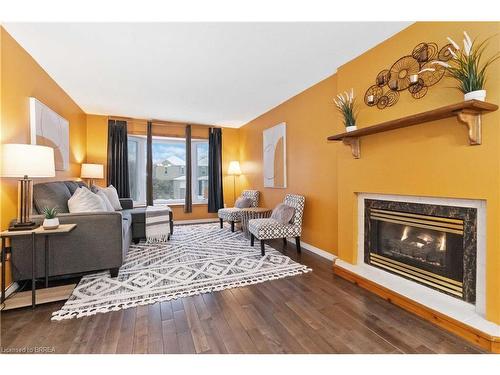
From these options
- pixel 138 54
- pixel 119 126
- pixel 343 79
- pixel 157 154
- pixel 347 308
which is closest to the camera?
pixel 347 308

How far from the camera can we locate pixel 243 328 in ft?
5.39

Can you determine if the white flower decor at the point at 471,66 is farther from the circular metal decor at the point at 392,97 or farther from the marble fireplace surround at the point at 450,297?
the marble fireplace surround at the point at 450,297

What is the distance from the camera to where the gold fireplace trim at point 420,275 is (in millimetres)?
1770

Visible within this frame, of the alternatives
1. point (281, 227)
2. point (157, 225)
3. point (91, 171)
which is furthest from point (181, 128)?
point (281, 227)

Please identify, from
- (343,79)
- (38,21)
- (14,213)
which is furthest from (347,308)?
(38,21)

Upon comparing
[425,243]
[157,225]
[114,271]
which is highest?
[425,243]

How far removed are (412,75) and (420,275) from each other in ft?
5.63

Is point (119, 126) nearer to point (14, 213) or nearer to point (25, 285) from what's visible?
point (14, 213)

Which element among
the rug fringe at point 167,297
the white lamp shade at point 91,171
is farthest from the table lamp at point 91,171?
the rug fringe at point 167,297

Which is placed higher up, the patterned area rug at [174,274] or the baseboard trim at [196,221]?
the baseboard trim at [196,221]

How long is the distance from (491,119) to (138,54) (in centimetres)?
313

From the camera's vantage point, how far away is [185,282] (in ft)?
7.79

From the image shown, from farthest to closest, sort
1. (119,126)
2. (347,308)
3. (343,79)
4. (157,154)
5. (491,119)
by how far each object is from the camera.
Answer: (157,154) < (119,126) < (343,79) < (347,308) < (491,119)

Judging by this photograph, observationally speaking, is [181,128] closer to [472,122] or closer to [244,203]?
[244,203]
